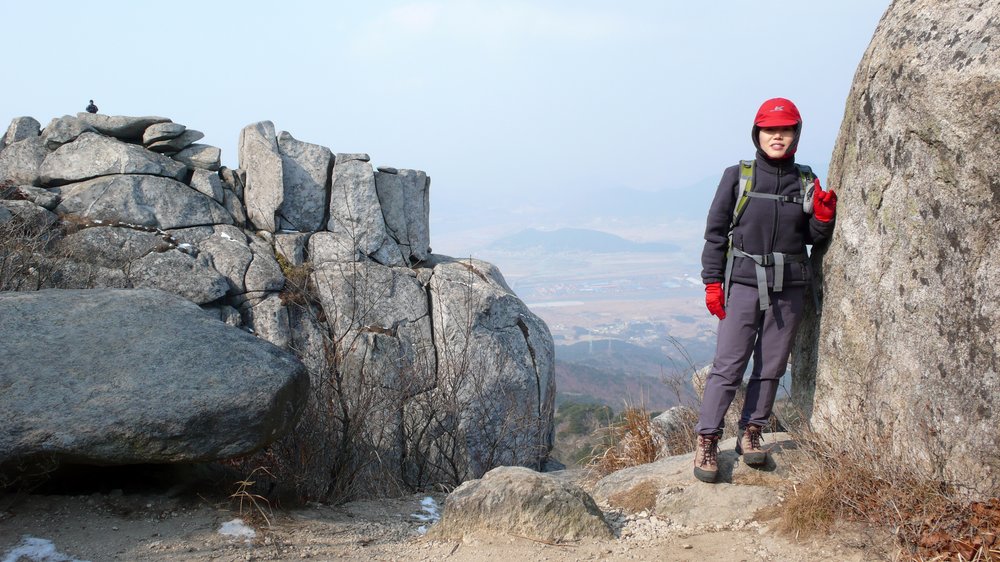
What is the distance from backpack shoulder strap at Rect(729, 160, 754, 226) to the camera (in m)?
Result: 4.90

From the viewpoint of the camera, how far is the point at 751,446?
5.19 metres

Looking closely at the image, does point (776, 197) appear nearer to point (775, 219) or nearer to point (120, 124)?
point (775, 219)

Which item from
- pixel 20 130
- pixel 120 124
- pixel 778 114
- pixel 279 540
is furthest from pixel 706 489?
pixel 20 130

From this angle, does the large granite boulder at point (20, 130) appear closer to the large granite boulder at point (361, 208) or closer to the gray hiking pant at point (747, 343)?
the large granite boulder at point (361, 208)

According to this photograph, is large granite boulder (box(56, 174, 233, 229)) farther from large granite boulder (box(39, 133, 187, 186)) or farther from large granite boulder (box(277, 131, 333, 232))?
large granite boulder (box(277, 131, 333, 232))

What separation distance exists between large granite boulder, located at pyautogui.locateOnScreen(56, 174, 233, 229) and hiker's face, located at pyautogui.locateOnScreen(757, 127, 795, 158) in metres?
12.7

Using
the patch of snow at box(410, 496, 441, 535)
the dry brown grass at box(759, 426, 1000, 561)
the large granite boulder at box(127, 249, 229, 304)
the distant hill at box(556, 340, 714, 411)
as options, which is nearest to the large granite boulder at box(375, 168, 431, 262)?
the large granite boulder at box(127, 249, 229, 304)

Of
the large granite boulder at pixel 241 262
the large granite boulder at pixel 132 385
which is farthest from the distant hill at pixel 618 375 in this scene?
the large granite boulder at pixel 241 262

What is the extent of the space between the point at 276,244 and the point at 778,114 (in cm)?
1263

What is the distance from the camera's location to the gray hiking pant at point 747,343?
4914mm

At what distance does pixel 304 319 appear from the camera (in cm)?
1456

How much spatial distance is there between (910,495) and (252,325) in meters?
12.2

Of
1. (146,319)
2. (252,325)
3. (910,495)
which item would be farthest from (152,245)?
(910,495)

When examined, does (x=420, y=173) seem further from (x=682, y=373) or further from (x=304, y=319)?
(x=682, y=373)
